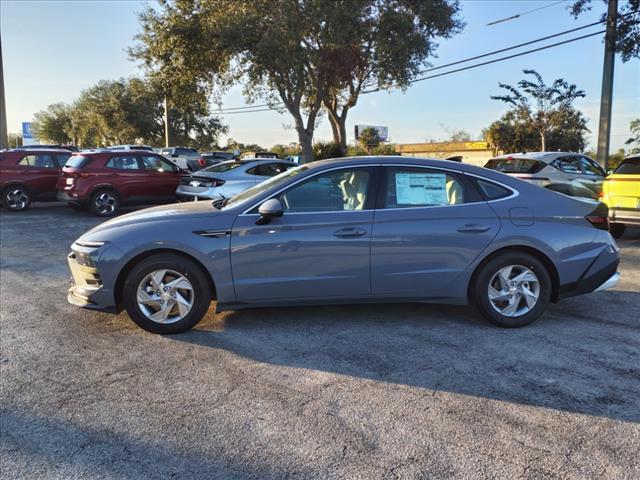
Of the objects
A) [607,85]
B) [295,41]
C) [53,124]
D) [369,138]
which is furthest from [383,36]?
[53,124]

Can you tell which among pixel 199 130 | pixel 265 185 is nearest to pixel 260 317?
pixel 265 185

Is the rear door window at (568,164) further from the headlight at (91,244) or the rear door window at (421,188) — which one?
the headlight at (91,244)

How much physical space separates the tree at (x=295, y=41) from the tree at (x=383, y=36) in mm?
32

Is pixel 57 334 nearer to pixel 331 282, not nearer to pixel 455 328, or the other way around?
pixel 331 282

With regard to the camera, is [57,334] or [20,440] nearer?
[20,440]

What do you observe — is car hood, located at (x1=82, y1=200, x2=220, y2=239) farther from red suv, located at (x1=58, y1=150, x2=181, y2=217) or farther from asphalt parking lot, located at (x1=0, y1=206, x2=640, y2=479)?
red suv, located at (x1=58, y1=150, x2=181, y2=217)

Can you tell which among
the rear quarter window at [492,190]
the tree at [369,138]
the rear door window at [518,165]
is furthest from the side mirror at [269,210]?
the tree at [369,138]

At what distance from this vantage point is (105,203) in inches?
524

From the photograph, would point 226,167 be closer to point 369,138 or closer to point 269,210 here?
point 269,210

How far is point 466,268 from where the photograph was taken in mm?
4703

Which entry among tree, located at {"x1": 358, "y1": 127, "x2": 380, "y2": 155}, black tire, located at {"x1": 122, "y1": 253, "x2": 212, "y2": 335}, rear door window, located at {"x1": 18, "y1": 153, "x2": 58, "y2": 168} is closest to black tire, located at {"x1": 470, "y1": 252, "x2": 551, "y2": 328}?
black tire, located at {"x1": 122, "y1": 253, "x2": 212, "y2": 335}

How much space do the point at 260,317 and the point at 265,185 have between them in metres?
1.29

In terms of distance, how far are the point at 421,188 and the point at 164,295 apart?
2497 millimetres

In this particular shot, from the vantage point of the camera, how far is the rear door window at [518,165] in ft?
38.0
